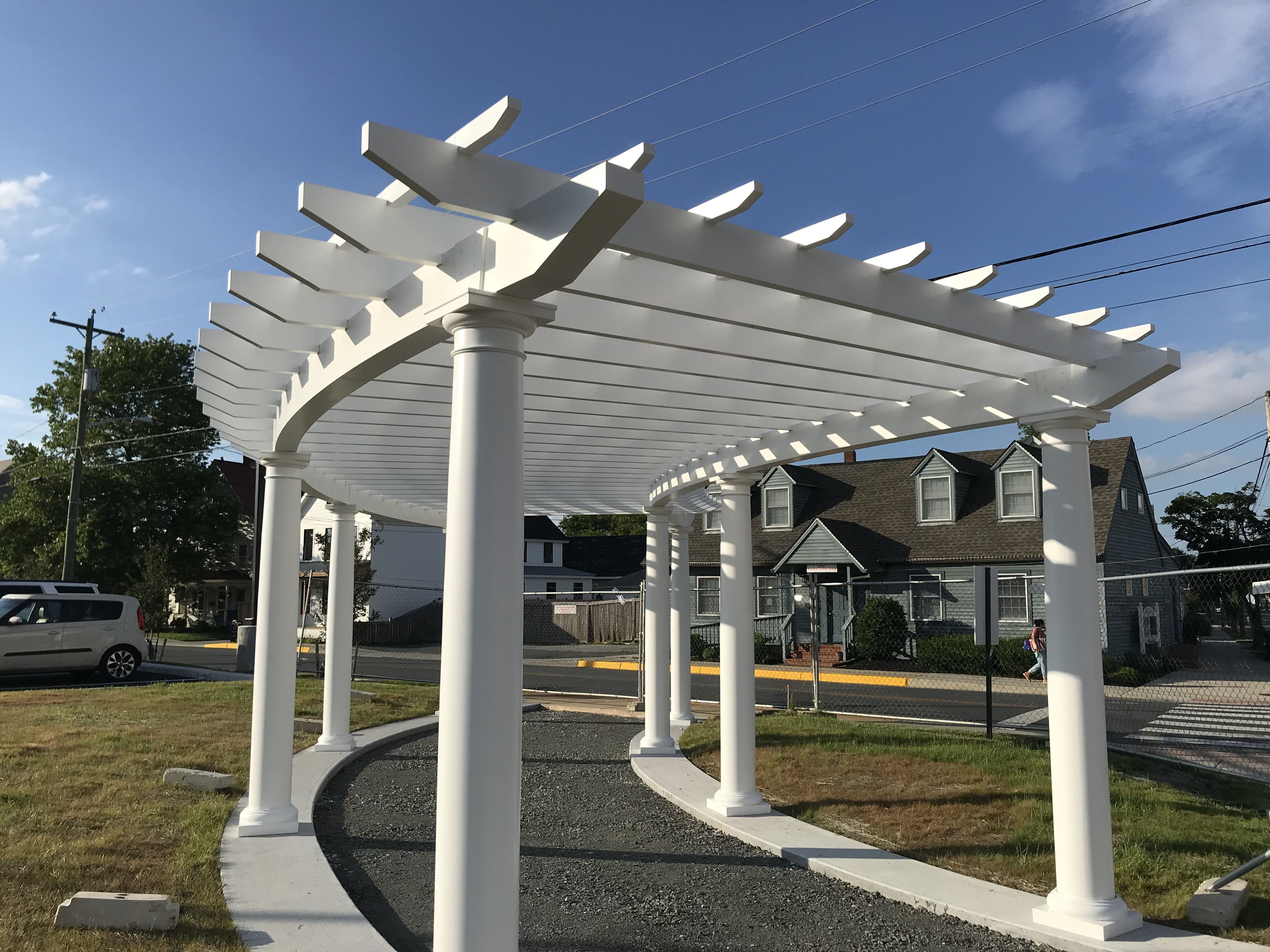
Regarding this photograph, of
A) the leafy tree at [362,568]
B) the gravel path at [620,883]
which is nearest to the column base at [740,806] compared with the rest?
the gravel path at [620,883]

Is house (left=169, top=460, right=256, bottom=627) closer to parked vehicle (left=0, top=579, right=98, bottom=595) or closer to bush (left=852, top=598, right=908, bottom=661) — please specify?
parked vehicle (left=0, top=579, right=98, bottom=595)

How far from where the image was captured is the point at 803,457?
7512mm

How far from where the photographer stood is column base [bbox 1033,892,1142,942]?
4949 mm

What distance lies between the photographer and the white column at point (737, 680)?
762cm

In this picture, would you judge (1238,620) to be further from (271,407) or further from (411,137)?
(411,137)

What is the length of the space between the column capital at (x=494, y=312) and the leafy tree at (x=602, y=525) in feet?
219

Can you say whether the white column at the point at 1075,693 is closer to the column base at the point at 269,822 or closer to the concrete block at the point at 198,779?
the column base at the point at 269,822

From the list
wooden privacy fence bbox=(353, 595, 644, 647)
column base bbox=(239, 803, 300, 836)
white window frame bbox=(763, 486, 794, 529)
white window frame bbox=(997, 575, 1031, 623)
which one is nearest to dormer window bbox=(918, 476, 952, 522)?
white window frame bbox=(997, 575, 1031, 623)

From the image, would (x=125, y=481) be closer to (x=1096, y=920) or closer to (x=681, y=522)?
(x=681, y=522)

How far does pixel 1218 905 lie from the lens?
199 inches

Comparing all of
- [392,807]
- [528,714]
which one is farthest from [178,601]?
[392,807]

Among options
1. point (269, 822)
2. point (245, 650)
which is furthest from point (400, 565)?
point (269, 822)

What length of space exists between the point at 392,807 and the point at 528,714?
625 centimetres

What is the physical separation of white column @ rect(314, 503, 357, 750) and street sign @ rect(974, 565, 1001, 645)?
757 cm
